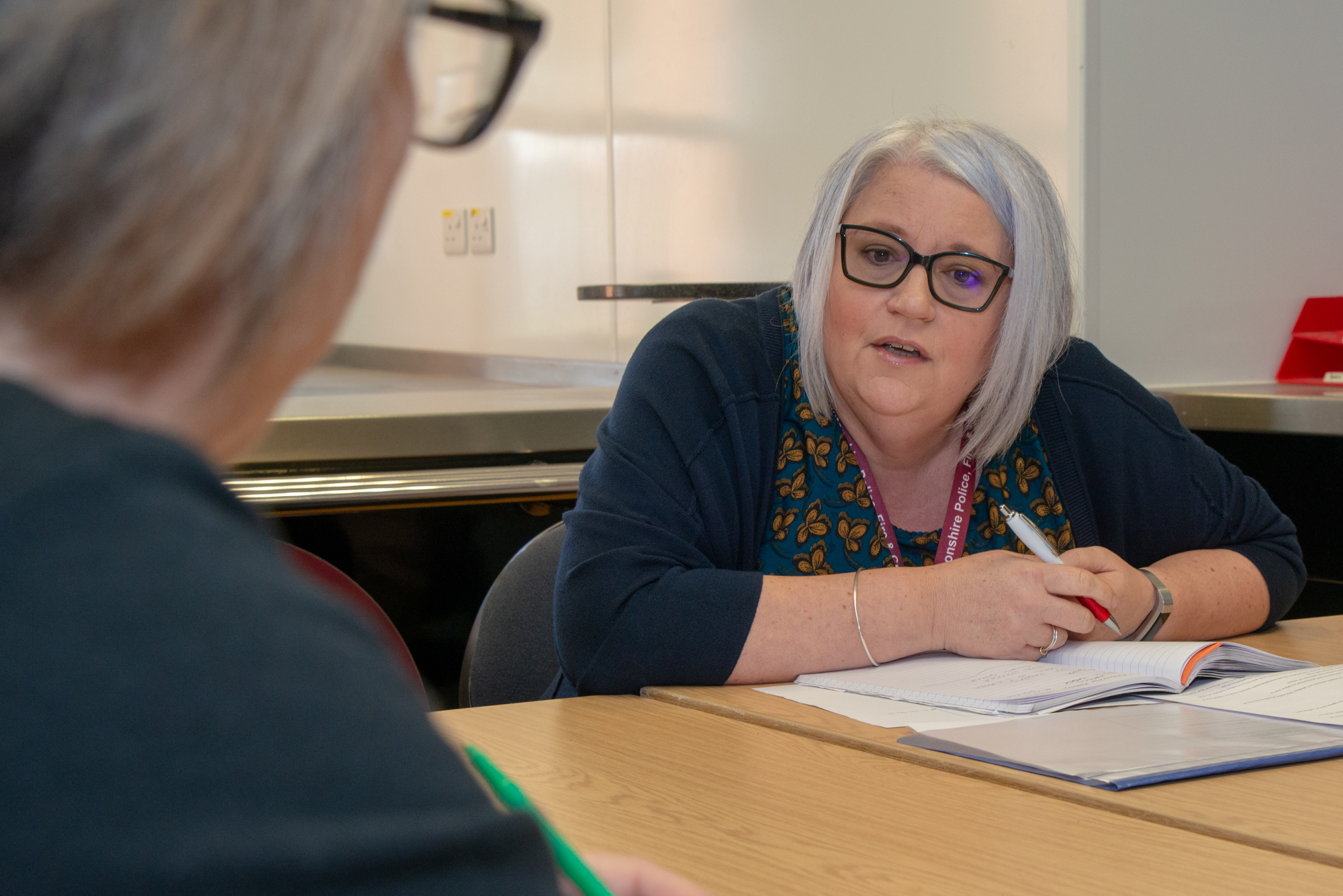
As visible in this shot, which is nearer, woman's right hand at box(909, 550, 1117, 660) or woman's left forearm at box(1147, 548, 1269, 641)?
woman's right hand at box(909, 550, 1117, 660)

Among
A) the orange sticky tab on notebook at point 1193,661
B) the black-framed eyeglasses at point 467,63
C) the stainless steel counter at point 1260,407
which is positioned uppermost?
the black-framed eyeglasses at point 467,63

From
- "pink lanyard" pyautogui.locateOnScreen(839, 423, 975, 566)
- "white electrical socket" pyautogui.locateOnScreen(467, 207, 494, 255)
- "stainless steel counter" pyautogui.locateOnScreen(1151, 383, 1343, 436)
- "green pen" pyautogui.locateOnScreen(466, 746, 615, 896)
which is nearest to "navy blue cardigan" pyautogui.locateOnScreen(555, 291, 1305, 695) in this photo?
"pink lanyard" pyautogui.locateOnScreen(839, 423, 975, 566)

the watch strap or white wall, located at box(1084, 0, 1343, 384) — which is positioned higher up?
white wall, located at box(1084, 0, 1343, 384)

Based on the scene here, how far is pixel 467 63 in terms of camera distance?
1.45 feet

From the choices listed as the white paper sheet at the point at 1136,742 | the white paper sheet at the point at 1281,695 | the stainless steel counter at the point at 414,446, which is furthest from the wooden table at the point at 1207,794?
the stainless steel counter at the point at 414,446

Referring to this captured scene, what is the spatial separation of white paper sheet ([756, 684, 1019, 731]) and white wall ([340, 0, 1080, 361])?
3.98 ft

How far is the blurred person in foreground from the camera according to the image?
28cm

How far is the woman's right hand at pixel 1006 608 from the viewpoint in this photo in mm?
1216

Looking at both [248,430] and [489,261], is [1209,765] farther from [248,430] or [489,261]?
[489,261]

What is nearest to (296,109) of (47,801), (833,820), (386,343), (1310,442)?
(47,801)

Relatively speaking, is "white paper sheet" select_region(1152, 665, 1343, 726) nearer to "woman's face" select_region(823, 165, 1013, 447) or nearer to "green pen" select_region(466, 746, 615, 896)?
"woman's face" select_region(823, 165, 1013, 447)

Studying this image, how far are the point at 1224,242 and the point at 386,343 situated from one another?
11.0 ft

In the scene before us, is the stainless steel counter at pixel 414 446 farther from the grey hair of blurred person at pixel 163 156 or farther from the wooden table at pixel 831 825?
the grey hair of blurred person at pixel 163 156

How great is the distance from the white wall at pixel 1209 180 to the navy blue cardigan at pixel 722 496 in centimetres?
65
